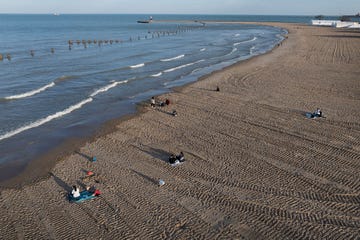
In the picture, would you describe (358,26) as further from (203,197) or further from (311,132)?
(203,197)

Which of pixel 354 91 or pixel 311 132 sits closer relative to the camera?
pixel 311 132

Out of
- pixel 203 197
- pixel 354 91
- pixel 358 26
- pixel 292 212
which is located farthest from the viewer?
pixel 358 26

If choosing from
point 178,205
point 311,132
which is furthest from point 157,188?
point 311,132

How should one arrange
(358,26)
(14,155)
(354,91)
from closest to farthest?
(14,155), (354,91), (358,26)

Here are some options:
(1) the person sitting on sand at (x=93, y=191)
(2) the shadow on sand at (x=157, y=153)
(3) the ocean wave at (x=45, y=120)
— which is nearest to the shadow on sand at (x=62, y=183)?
(1) the person sitting on sand at (x=93, y=191)

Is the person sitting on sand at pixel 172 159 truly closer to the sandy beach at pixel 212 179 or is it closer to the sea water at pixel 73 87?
the sandy beach at pixel 212 179

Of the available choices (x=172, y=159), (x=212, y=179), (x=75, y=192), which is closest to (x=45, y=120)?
(x=75, y=192)

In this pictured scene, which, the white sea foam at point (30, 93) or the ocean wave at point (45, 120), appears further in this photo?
the white sea foam at point (30, 93)

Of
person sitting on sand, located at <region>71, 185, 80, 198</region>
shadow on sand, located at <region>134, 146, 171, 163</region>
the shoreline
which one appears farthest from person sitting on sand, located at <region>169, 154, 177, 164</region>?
the shoreline
